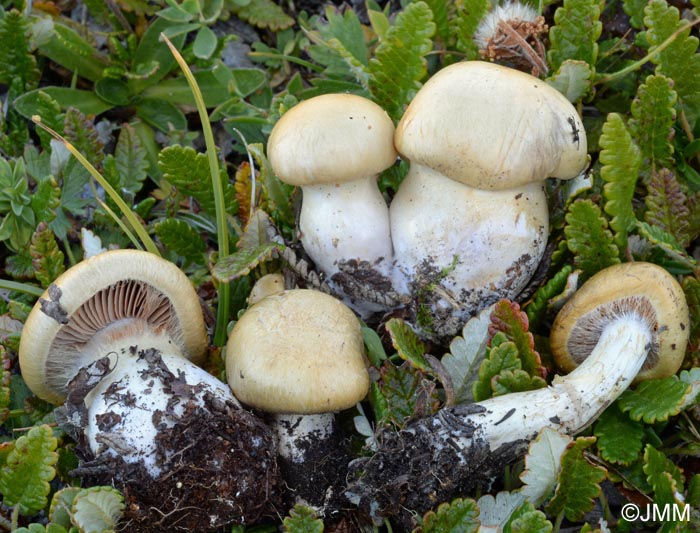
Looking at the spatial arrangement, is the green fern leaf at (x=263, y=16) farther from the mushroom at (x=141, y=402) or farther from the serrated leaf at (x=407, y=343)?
the serrated leaf at (x=407, y=343)

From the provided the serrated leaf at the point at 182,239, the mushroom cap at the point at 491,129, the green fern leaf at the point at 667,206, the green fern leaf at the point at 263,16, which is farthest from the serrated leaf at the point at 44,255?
the green fern leaf at the point at 667,206

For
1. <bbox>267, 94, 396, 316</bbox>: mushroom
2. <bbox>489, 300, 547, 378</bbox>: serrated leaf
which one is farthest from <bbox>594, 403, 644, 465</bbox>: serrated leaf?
<bbox>267, 94, 396, 316</bbox>: mushroom

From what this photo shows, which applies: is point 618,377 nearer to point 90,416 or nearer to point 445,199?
point 445,199

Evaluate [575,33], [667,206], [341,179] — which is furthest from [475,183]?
[575,33]

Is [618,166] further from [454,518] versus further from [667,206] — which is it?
[454,518]

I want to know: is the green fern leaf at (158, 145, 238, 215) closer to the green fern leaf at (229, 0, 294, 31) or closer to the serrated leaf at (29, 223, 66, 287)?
the serrated leaf at (29, 223, 66, 287)

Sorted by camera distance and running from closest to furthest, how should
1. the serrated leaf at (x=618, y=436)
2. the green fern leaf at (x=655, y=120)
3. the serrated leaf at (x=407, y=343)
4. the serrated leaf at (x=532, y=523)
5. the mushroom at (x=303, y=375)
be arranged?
1. the serrated leaf at (x=532, y=523)
2. the mushroom at (x=303, y=375)
3. the serrated leaf at (x=618, y=436)
4. the serrated leaf at (x=407, y=343)
5. the green fern leaf at (x=655, y=120)

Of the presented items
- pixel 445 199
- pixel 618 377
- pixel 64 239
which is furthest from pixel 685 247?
pixel 64 239
